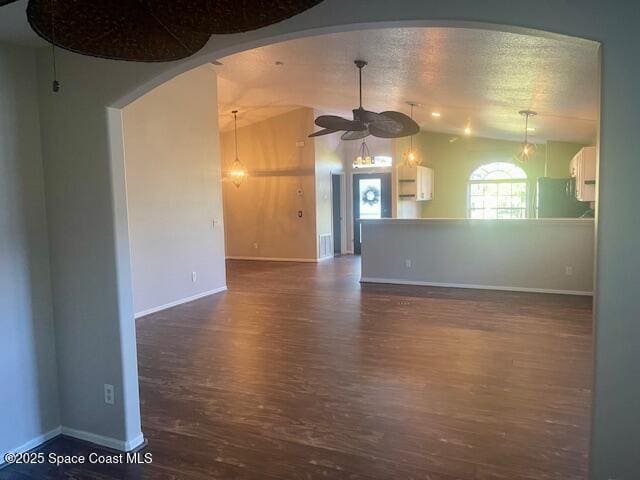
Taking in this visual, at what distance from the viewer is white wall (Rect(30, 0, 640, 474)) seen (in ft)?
5.00

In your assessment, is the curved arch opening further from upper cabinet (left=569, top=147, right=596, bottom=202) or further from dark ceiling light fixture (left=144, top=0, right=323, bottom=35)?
dark ceiling light fixture (left=144, top=0, right=323, bottom=35)

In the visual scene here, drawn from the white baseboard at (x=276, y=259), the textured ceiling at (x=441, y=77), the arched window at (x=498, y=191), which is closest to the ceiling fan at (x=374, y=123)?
the textured ceiling at (x=441, y=77)

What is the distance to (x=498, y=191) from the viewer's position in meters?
10.3

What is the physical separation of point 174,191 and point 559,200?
593 cm

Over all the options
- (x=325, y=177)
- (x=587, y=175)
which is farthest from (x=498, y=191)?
(x=587, y=175)

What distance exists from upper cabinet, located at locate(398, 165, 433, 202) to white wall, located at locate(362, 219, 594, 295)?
2.91 metres

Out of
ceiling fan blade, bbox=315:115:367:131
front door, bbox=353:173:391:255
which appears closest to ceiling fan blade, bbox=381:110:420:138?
ceiling fan blade, bbox=315:115:367:131

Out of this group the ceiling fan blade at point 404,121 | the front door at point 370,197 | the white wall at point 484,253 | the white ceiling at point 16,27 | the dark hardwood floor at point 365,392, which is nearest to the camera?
the white ceiling at point 16,27

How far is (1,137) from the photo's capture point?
2250 millimetres

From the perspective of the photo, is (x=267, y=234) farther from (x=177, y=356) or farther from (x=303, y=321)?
(x=177, y=356)

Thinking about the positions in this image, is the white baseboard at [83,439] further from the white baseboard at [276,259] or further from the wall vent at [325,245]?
the wall vent at [325,245]

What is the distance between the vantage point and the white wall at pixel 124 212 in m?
1.52

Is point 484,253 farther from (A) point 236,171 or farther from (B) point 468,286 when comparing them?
(A) point 236,171

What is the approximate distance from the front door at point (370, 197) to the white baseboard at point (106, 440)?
29.7ft
